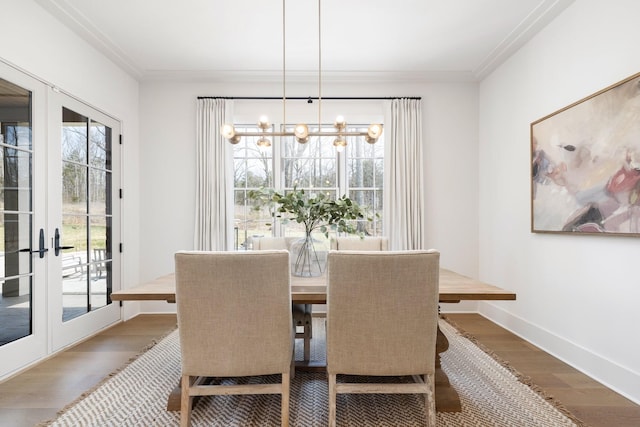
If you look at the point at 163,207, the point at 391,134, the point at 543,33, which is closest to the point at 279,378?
the point at 163,207

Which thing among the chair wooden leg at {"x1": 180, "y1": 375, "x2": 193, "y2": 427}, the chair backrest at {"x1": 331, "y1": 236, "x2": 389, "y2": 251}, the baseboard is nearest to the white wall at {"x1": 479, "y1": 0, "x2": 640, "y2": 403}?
the baseboard

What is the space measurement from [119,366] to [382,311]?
2.13 metres

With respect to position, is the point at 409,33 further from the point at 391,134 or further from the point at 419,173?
the point at 419,173

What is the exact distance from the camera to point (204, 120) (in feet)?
12.9

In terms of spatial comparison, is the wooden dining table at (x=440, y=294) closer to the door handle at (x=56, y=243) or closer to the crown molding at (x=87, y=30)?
the door handle at (x=56, y=243)

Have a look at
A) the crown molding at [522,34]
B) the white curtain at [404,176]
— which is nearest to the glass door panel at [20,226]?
the white curtain at [404,176]

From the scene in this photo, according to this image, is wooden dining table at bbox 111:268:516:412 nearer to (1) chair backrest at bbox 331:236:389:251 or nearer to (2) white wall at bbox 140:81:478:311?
(1) chair backrest at bbox 331:236:389:251

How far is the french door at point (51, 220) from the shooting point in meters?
2.39

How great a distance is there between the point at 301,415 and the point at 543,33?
11.5 feet

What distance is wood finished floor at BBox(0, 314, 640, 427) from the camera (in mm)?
1921

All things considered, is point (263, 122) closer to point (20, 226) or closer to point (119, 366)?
point (20, 226)

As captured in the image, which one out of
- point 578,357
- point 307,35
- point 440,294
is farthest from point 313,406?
point 307,35

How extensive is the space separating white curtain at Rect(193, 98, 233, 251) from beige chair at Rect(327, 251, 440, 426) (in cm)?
257

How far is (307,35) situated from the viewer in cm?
311
